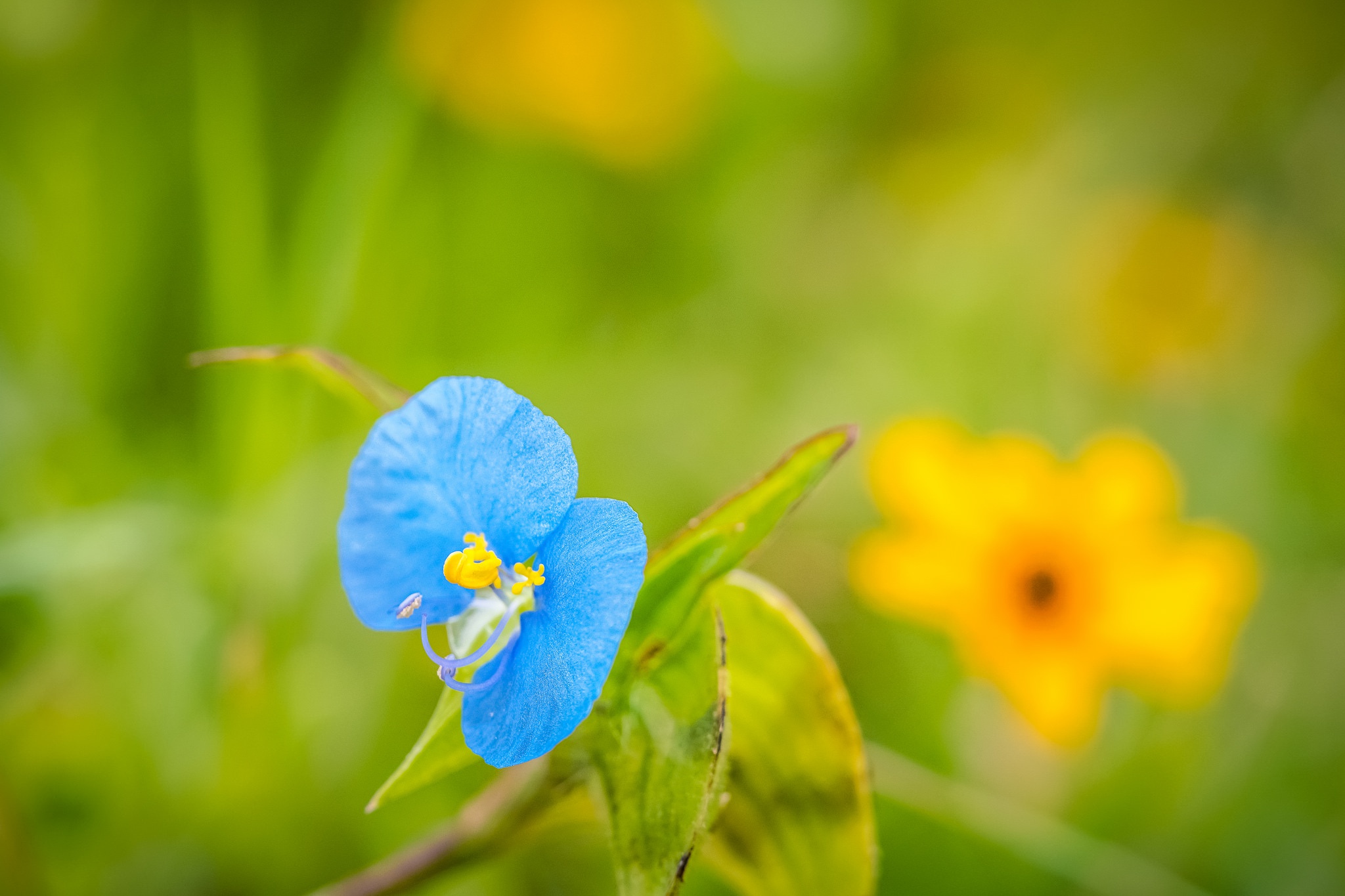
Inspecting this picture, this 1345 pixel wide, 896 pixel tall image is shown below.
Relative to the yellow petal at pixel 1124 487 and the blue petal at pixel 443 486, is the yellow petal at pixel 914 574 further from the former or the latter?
the blue petal at pixel 443 486

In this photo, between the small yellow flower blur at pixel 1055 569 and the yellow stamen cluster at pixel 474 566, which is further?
the small yellow flower blur at pixel 1055 569

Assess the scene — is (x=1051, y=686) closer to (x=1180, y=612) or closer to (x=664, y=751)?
(x=1180, y=612)

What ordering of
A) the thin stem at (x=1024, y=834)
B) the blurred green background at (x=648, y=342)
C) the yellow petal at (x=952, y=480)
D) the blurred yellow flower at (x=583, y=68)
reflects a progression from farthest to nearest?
the blurred yellow flower at (x=583, y=68)
the yellow petal at (x=952, y=480)
the blurred green background at (x=648, y=342)
the thin stem at (x=1024, y=834)

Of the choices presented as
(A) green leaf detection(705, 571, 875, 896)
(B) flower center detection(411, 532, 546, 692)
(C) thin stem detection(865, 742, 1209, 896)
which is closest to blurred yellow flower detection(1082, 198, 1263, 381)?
(C) thin stem detection(865, 742, 1209, 896)

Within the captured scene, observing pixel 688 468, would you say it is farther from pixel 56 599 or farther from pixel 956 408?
pixel 56 599

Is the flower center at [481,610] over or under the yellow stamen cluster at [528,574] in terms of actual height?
under

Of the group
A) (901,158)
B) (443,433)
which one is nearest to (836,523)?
(901,158)

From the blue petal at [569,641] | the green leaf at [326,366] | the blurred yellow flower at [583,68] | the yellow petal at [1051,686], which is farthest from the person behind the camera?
the blurred yellow flower at [583,68]

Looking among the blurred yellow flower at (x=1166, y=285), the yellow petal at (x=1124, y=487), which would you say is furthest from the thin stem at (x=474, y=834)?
the blurred yellow flower at (x=1166, y=285)
